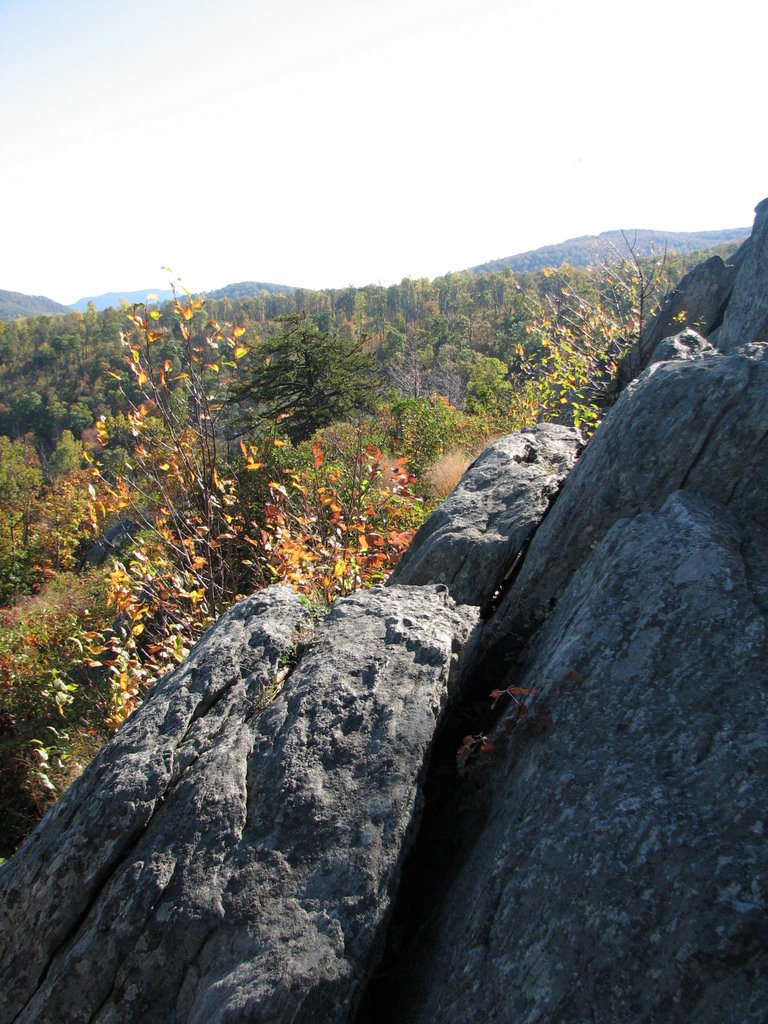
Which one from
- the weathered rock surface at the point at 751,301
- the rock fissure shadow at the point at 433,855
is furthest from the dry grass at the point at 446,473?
the rock fissure shadow at the point at 433,855

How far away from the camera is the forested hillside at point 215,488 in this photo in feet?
20.9

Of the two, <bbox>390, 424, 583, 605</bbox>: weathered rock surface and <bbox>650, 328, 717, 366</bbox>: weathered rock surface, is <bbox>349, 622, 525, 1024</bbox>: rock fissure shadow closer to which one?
<bbox>390, 424, 583, 605</bbox>: weathered rock surface

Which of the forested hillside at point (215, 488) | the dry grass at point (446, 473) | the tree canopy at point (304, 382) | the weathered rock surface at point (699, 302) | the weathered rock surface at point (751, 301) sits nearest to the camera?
the forested hillside at point (215, 488)

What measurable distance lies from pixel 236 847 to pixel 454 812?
99 cm

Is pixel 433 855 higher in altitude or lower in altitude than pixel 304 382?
lower

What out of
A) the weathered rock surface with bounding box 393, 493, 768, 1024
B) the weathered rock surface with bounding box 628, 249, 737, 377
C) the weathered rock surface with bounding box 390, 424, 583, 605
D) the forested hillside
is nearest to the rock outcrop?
the weathered rock surface with bounding box 393, 493, 768, 1024

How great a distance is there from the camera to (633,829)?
212 centimetres

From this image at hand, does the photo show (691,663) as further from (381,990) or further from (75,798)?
(75,798)

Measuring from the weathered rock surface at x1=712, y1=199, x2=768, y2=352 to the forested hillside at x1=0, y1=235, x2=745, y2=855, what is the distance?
1.36 meters

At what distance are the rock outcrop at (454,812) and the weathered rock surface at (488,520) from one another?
0.95m

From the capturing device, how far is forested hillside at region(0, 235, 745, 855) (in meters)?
6.36

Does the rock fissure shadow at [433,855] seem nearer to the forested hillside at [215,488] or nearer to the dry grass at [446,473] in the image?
the forested hillside at [215,488]

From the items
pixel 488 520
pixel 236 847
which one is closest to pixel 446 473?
pixel 488 520

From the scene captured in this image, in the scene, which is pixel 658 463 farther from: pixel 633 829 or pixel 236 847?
pixel 236 847
